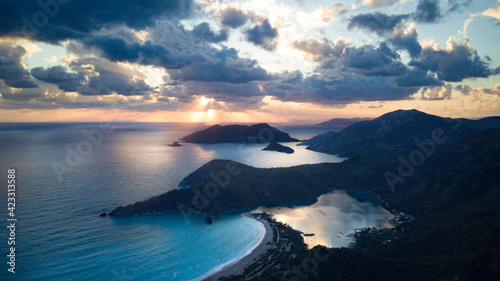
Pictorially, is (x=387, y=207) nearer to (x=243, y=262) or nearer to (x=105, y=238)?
(x=243, y=262)

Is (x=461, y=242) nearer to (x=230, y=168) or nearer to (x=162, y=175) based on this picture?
(x=230, y=168)

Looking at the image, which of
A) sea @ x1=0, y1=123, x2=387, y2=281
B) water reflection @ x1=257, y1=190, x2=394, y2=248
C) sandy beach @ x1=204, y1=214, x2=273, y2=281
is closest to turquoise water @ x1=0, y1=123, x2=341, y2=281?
sea @ x1=0, y1=123, x2=387, y2=281

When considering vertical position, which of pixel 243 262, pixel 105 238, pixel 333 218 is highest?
pixel 105 238

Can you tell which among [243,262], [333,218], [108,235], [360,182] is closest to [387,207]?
[333,218]

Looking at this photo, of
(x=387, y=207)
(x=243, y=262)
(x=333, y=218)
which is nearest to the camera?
(x=243, y=262)

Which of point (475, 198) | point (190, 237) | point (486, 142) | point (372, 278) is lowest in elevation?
point (190, 237)

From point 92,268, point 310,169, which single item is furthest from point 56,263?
point 310,169

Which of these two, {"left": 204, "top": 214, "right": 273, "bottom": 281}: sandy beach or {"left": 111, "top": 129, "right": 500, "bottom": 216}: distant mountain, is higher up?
{"left": 111, "top": 129, "right": 500, "bottom": 216}: distant mountain

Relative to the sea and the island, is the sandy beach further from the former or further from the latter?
the sea
